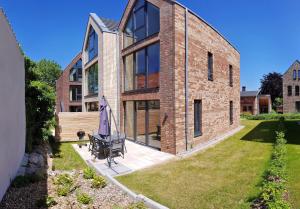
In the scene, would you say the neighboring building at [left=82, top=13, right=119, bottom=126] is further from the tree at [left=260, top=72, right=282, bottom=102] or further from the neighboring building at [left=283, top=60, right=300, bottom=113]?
the tree at [left=260, top=72, right=282, bottom=102]

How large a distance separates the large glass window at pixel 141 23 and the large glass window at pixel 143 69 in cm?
95

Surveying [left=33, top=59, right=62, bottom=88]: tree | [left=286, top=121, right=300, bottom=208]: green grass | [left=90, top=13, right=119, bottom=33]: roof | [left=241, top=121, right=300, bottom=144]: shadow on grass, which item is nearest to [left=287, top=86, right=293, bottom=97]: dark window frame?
[left=241, top=121, right=300, bottom=144]: shadow on grass

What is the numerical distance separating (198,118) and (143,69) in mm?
4460

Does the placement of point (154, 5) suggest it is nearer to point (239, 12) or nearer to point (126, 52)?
point (126, 52)

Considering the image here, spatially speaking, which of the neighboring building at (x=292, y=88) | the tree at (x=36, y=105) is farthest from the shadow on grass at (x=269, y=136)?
the neighboring building at (x=292, y=88)

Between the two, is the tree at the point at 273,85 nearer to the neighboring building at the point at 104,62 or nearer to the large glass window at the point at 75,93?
the large glass window at the point at 75,93

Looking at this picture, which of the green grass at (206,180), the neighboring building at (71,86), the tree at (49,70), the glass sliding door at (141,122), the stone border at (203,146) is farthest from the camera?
the tree at (49,70)

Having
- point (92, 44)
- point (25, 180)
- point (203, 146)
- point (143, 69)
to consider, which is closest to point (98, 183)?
point (25, 180)

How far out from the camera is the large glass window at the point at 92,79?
19997 millimetres

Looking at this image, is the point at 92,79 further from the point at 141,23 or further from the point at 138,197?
the point at 138,197

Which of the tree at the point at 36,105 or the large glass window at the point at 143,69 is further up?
the large glass window at the point at 143,69

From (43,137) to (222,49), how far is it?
44.0 ft

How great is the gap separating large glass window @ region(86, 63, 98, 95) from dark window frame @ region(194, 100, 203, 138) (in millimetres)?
10262

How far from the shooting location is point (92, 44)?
21.1 metres
